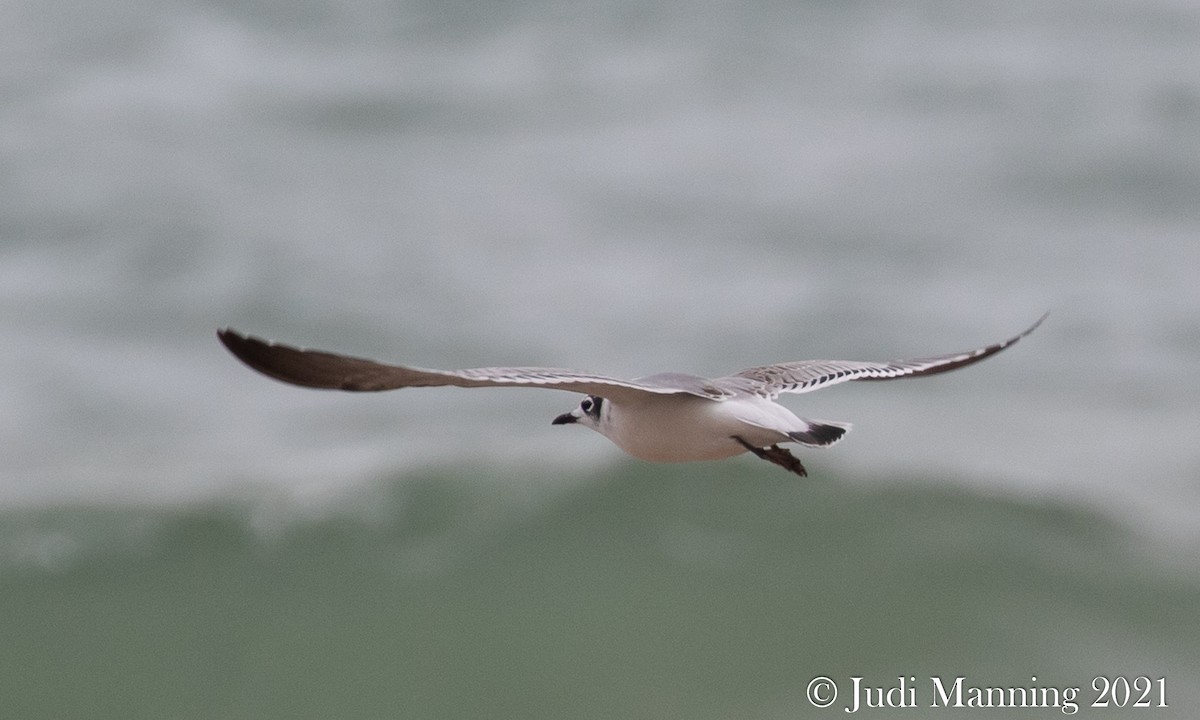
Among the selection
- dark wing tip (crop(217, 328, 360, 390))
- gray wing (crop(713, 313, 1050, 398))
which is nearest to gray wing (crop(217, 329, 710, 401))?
dark wing tip (crop(217, 328, 360, 390))

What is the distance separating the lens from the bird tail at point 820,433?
6516 millimetres

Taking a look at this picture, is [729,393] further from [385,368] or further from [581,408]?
[385,368]

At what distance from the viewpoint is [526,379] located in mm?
5625

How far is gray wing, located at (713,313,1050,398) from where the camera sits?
7590 millimetres

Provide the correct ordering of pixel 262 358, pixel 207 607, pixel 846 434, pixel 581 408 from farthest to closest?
pixel 207 607
pixel 581 408
pixel 846 434
pixel 262 358

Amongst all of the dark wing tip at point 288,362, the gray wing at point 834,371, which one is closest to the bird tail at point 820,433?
the gray wing at point 834,371

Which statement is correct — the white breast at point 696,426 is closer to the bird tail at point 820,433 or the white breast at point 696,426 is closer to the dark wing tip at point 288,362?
the bird tail at point 820,433

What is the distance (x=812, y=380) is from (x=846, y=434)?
3.54 feet

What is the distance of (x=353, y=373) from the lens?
5523 millimetres

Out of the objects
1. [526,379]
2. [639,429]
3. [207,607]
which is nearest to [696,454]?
[639,429]

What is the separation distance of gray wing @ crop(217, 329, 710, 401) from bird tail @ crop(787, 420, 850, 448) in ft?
3.35

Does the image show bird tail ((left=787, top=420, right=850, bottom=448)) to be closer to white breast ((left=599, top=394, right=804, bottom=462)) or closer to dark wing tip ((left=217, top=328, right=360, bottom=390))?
white breast ((left=599, top=394, right=804, bottom=462))

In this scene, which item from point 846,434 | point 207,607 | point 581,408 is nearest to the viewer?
point 846,434

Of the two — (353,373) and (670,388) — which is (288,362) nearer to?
(353,373)
